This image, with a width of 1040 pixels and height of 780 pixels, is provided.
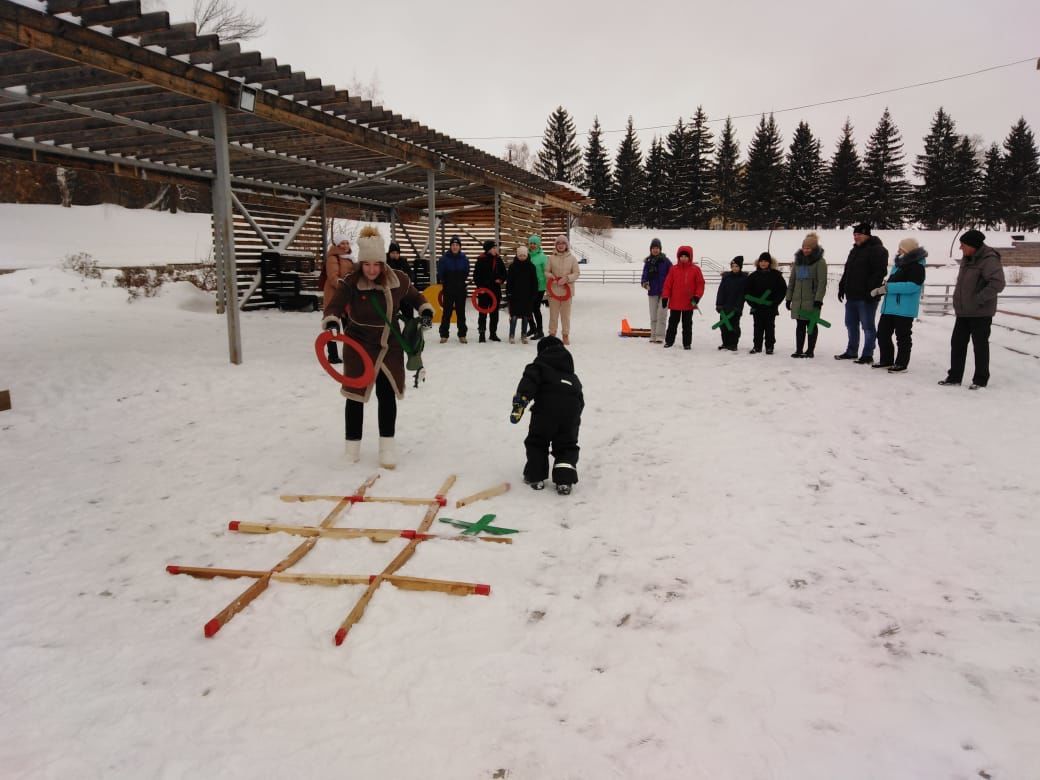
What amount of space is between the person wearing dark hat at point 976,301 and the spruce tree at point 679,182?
5339 cm

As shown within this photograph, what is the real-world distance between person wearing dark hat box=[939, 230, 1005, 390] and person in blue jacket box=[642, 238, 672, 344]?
4364 mm

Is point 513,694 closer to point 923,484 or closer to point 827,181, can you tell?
point 923,484

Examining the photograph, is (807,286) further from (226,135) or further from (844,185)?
(844,185)

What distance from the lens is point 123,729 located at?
226 cm

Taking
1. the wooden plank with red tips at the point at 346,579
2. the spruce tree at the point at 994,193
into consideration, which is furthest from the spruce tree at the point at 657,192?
the wooden plank with red tips at the point at 346,579

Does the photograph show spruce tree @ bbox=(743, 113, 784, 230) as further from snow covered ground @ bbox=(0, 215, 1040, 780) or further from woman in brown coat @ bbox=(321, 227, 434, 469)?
woman in brown coat @ bbox=(321, 227, 434, 469)

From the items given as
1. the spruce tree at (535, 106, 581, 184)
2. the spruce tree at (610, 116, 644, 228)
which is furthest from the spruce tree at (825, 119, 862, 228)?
the spruce tree at (535, 106, 581, 184)

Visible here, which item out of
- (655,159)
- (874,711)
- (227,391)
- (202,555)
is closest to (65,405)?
(227,391)

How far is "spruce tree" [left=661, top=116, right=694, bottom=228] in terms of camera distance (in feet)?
191

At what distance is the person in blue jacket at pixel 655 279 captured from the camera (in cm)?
1095

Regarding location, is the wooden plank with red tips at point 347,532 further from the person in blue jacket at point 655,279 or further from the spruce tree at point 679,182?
the spruce tree at point 679,182

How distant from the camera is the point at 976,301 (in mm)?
7297

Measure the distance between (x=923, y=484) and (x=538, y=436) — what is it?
293 cm

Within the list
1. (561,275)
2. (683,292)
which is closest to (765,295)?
(683,292)
